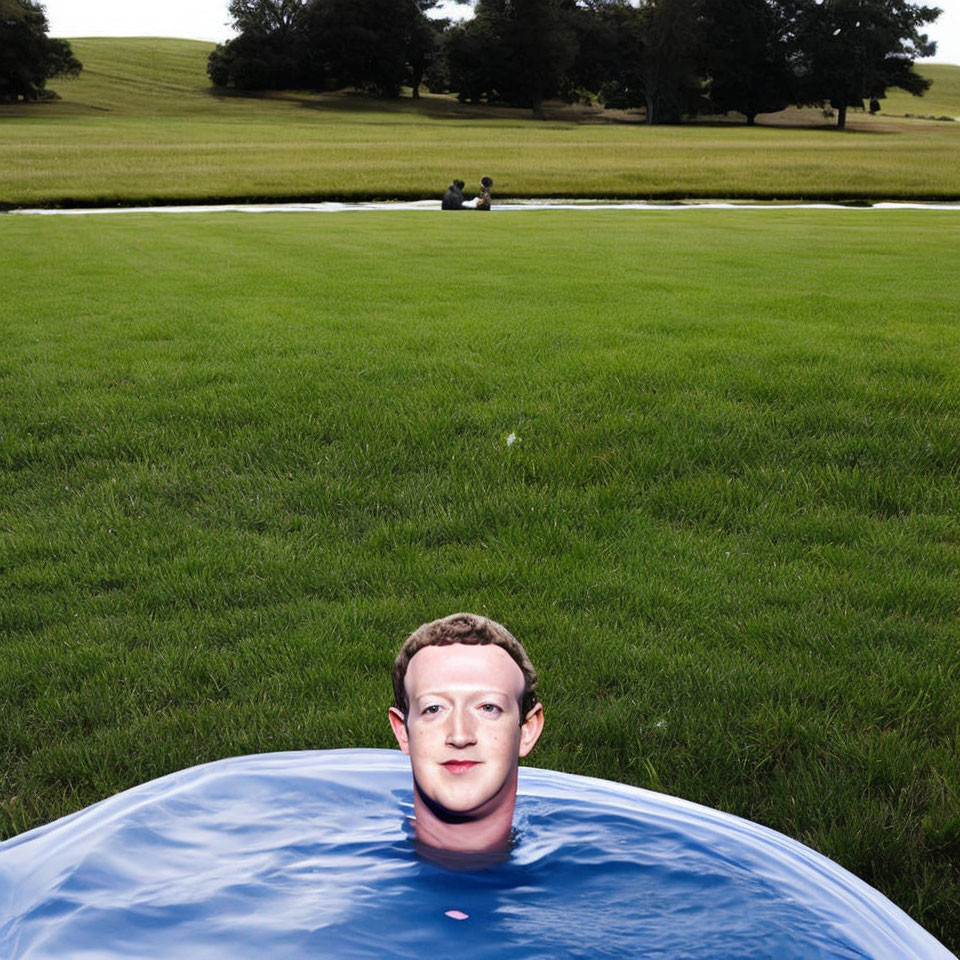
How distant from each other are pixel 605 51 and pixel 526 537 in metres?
78.1

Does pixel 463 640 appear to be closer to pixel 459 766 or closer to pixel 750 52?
pixel 459 766

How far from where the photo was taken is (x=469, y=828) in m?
2.31

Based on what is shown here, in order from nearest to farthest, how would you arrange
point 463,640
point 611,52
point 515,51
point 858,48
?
point 463,640
point 858,48
point 515,51
point 611,52

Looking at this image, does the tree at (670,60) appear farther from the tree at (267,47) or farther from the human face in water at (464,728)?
the human face in water at (464,728)

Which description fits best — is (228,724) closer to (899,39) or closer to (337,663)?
(337,663)

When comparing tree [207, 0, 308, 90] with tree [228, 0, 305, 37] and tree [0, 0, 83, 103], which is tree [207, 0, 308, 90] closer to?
tree [228, 0, 305, 37]

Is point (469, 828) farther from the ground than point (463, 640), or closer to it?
closer to it

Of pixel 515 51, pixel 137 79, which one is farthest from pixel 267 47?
pixel 515 51

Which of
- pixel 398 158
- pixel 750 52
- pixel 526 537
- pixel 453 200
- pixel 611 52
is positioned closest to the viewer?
pixel 526 537

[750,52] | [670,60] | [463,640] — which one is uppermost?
[750,52]

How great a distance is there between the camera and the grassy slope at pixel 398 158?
29.2 meters

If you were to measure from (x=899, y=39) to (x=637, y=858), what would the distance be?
258 feet

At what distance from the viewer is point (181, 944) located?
225cm

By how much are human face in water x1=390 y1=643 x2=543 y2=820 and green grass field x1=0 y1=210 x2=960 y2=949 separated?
1031 millimetres
